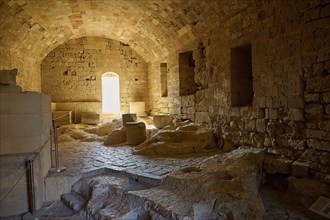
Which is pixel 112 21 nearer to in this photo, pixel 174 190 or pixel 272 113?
pixel 272 113

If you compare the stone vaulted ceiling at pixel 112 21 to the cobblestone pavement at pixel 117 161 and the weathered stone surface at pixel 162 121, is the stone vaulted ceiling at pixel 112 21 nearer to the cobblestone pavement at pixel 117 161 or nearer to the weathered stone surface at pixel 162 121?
the weathered stone surface at pixel 162 121

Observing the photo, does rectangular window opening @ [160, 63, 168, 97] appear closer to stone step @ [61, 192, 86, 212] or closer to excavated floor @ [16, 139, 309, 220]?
excavated floor @ [16, 139, 309, 220]

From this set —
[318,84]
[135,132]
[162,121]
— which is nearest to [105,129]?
[162,121]

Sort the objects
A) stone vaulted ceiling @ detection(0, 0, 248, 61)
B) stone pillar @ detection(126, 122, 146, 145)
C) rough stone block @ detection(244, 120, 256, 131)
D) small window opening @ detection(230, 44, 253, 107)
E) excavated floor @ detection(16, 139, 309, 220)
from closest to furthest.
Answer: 1. excavated floor @ detection(16, 139, 309, 220)
2. rough stone block @ detection(244, 120, 256, 131)
3. small window opening @ detection(230, 44, 253, 107)
4. stone vaulted ceiling @ detection(0, 0, 248, 61)
5. stone pillar @ detection(126, 122, 146, 145)

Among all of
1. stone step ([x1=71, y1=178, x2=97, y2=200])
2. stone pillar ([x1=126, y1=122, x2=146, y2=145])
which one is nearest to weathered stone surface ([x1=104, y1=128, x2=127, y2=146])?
stone pillar ([x1=126, y1=122, x2=146, y2=145])

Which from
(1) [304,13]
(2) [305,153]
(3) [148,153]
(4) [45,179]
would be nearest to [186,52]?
(3) [148,153]

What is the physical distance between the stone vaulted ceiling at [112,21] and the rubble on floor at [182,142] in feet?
9.47

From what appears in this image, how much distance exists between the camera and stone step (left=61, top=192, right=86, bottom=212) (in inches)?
171

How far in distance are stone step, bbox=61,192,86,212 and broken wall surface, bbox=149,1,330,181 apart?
370cm

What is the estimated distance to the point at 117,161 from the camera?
6.02 meters

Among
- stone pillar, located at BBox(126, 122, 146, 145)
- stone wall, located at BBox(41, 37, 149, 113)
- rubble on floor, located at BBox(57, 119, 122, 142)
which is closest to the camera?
stone pillar, located at BBox(126, 122, 146, 145)

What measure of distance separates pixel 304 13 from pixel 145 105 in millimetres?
9315

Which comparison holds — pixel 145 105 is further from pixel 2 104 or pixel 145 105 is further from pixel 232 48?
pixel 2 104

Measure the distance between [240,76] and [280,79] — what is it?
1685 mm
